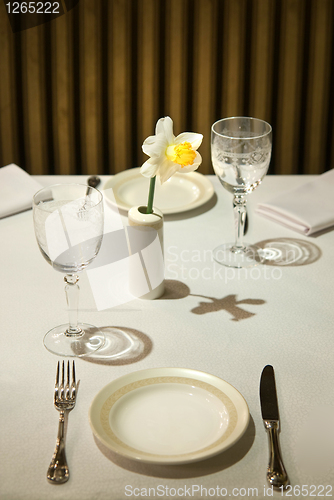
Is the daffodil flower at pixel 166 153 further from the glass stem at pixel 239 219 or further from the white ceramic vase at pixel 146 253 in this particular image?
the glass stem at pixel 239 219

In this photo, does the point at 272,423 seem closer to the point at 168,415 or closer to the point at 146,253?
the point at 168,415

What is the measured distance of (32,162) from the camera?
6.31 feet

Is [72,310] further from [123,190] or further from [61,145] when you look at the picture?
[61,145]

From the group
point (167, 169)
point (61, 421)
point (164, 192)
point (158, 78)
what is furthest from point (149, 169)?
point (158, 78)

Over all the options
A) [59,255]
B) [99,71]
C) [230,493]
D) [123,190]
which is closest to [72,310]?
[59,255]

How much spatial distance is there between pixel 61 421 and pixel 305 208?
0.71 m

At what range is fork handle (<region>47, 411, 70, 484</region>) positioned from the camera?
A: 22.7 inches

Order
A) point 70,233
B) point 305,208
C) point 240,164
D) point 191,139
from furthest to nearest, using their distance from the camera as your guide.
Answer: point 305,208, point 240,164, point 191,139, point 70,233

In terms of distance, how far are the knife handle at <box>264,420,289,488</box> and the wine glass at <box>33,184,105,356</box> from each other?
28 cm

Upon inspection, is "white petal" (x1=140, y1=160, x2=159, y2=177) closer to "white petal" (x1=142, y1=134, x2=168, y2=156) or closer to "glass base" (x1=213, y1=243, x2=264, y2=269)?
"white petal" (x1=142, y1=134, x2=168, y2=156)

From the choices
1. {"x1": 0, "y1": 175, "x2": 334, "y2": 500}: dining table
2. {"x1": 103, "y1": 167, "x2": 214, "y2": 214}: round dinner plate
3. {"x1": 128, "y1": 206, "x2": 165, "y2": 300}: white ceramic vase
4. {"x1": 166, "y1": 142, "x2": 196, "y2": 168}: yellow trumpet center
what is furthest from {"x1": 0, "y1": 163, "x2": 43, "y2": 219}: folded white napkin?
{"x1": 166, "y1": 142, "x2": 196, "y2": 168}: yellow trumpet center

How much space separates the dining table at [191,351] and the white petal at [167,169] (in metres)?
0.21

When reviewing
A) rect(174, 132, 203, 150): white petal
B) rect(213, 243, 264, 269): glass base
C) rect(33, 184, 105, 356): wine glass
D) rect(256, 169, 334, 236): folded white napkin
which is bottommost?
rect(213, 243, 264, 269): glass base

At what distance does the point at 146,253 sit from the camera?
0.87 m
